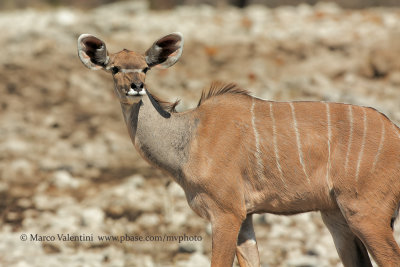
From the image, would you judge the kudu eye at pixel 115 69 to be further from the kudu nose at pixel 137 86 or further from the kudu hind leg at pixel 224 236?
the kudu hind leg at pixel 224 236

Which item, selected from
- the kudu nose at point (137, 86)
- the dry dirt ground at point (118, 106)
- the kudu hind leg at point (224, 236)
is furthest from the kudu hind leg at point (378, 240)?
the dry dirt ground at point (118, 106)

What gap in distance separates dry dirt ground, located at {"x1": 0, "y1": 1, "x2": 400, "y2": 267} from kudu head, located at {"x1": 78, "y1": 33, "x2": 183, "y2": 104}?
202 cm

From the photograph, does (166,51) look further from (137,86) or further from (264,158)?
(264,158)

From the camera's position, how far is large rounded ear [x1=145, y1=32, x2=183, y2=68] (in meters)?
4.59

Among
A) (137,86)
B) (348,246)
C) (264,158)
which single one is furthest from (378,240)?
(137,86)

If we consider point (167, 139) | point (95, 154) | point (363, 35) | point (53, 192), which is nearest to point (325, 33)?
point (363, 35)

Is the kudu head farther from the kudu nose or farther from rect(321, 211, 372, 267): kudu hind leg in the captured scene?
rect(321, 211, 372, 267): kudu hind leg

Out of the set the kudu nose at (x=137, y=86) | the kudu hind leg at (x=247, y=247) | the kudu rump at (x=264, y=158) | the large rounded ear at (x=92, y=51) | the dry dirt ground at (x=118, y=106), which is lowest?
the dry dirt ground at (x=118, y=106)

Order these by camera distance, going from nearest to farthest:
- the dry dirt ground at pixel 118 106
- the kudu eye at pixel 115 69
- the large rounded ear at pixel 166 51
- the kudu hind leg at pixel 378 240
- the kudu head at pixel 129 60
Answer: the kudu hind leg at pixel 378 240, the kudu head at pixel 129 60, the kudu eye at pixel 115 69, the large rounded ear at pixel 166 51, the dry dirt ground at pixel 118 106

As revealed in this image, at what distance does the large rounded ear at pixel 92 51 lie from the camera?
454cm

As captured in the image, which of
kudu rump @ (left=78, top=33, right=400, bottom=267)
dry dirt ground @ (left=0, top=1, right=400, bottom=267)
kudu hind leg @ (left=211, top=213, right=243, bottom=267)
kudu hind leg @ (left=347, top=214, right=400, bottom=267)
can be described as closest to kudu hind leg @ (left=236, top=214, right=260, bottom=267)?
kudu rump @ (left=78, top=33, right=400, bottom=267)

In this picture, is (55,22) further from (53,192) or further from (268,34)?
(53,192)

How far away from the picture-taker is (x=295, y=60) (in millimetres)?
10828

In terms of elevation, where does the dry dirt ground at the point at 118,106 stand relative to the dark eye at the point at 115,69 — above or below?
below
